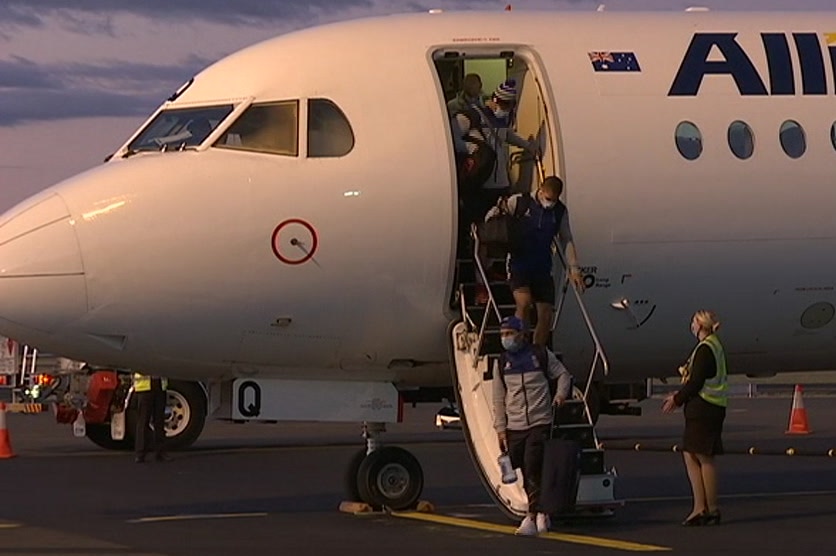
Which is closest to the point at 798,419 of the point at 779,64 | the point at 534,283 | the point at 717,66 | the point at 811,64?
the point at 811,64

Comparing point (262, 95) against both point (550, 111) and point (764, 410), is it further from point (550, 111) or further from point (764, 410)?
point (764, 410)

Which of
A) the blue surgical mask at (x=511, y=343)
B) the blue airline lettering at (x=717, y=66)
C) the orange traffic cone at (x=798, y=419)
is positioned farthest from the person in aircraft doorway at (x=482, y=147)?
the orange traffic cone at (x=798, y=419)

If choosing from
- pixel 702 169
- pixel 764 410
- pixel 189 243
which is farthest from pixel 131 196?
pixel 764 410

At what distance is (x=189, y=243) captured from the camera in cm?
1596

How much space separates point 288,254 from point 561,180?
2.40 metres

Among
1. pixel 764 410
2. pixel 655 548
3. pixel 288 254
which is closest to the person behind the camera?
pixel 655 548

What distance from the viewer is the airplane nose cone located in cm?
1564

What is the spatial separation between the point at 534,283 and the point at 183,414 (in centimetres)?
1129

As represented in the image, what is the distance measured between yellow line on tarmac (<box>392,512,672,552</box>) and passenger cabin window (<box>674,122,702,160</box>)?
351 centimetres

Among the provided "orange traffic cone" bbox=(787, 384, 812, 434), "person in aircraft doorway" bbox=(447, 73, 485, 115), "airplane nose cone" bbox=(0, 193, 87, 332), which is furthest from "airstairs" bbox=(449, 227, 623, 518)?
"orange traffic cone" bbox=(787, 384, 812, 434)

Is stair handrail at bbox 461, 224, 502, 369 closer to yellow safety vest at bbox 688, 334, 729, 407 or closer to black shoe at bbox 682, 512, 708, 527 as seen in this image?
yellow safety vest at bbox 688, 334, 729, 407

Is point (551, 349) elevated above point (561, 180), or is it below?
below

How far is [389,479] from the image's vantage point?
17625mm

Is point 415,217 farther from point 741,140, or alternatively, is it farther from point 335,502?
point 335,502
